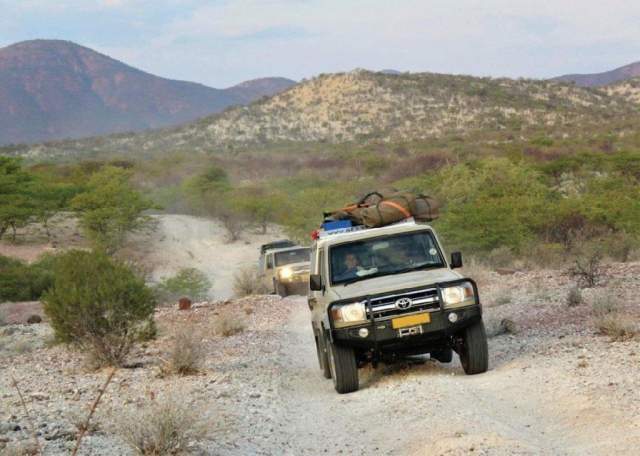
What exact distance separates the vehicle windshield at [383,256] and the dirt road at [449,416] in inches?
51.2

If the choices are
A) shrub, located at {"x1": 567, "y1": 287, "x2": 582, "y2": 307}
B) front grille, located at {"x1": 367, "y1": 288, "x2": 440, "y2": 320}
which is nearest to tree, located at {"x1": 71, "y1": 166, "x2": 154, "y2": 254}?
shrub, located at {"x1": 567, "y1": 287, "x2": 582, "y2": 307}

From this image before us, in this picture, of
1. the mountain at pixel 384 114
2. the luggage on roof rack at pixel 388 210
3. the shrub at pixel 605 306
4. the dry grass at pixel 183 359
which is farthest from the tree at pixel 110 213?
the mountain at pixel 384 114

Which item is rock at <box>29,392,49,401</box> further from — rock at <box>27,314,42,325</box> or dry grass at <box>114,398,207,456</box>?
rock at <box>27,314,42,325</box>

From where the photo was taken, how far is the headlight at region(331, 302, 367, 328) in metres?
9.77

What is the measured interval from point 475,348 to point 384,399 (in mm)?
1327

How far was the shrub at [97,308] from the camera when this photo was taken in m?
13.0

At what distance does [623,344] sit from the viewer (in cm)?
1086

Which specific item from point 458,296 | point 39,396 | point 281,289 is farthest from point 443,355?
Answer: point 281,289

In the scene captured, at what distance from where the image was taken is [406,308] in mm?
9742

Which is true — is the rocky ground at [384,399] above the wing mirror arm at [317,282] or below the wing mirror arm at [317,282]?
below

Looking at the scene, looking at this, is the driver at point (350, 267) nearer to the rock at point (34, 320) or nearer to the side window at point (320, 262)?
the side window at point (320, 262)

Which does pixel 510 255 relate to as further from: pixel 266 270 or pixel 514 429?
pixel 514 429

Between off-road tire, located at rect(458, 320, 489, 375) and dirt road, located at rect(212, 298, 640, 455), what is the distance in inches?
7.6

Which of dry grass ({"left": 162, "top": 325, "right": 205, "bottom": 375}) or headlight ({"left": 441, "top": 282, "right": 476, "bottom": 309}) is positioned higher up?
headlight ({"left": 441, "top": 282, "right": 476, "bottom": 309})
